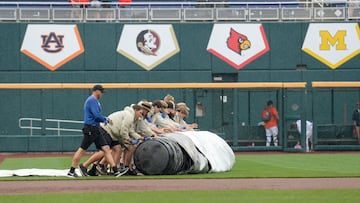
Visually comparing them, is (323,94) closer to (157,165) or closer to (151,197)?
(157,165)

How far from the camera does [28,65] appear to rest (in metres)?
40.3

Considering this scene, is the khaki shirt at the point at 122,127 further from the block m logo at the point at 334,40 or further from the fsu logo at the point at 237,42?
the block m logo at the point at 334,40

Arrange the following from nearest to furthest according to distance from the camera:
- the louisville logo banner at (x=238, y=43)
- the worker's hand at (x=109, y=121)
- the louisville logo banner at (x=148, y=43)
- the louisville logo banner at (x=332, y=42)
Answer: the worker's hand at (x=109, y=121) → the louisville logo banner at (x=148, y=43) → the louisville logo banner at (x=238, y=43) → the louisville logo banner at (x=332, y=42)

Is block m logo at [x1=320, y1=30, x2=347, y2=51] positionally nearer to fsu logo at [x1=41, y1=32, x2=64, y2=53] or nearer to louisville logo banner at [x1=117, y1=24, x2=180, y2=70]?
louisville logo banner at [x1=117, y1=24, x2=180, y2=70]

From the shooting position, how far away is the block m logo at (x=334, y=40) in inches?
1641

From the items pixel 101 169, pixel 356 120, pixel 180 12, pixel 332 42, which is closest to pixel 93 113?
pixel 101 169

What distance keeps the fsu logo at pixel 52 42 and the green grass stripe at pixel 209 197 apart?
2505 centimetres

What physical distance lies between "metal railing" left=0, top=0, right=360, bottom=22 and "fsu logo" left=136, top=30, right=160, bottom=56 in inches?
23.6

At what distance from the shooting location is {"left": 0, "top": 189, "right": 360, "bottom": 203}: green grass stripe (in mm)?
14820

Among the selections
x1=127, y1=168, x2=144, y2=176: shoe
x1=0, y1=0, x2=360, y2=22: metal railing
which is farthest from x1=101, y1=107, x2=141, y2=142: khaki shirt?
x1=0, y1=0, x2=360, y2=22: metal railing

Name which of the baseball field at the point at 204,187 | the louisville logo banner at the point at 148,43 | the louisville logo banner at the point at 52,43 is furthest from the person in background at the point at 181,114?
the louisville logo banner at the point at 52,43

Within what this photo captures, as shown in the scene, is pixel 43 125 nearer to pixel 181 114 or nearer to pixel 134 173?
pixel 181 114

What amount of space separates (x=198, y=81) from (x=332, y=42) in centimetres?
621

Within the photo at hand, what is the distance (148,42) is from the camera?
4112 cm
